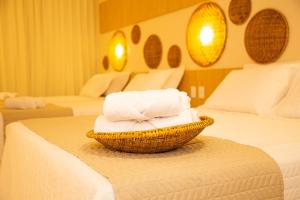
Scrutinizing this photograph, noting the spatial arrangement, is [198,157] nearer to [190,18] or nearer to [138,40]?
[190,18]

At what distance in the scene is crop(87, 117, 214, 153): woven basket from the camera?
1011mm

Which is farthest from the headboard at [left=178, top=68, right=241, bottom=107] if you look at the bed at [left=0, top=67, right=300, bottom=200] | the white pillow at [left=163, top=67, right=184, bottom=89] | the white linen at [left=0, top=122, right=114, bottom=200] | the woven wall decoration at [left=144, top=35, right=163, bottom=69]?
the white linen at [left=0, top=122, right=114, bottom=200]

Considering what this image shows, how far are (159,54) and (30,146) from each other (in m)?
2.64

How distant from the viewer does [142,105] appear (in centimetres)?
108

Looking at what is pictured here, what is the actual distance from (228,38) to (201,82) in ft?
1.63

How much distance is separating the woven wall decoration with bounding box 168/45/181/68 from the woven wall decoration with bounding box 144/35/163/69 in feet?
0.70

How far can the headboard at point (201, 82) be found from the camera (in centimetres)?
302

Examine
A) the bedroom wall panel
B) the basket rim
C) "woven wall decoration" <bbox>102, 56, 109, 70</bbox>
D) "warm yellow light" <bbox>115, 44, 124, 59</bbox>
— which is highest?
the bedroom wall panel

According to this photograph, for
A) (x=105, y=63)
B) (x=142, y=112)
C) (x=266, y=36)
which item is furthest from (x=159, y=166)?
(x=105, y=63)

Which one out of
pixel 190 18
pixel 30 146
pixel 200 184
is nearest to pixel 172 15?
pixel 190 18

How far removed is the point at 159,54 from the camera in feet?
12.6

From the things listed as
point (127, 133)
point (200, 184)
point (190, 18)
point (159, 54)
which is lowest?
point (200, 184)

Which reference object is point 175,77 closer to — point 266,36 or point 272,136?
point 266,36

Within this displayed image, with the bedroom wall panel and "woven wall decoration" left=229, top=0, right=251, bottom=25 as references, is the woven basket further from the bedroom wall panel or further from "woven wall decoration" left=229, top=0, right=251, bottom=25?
the bedroom wall panel
